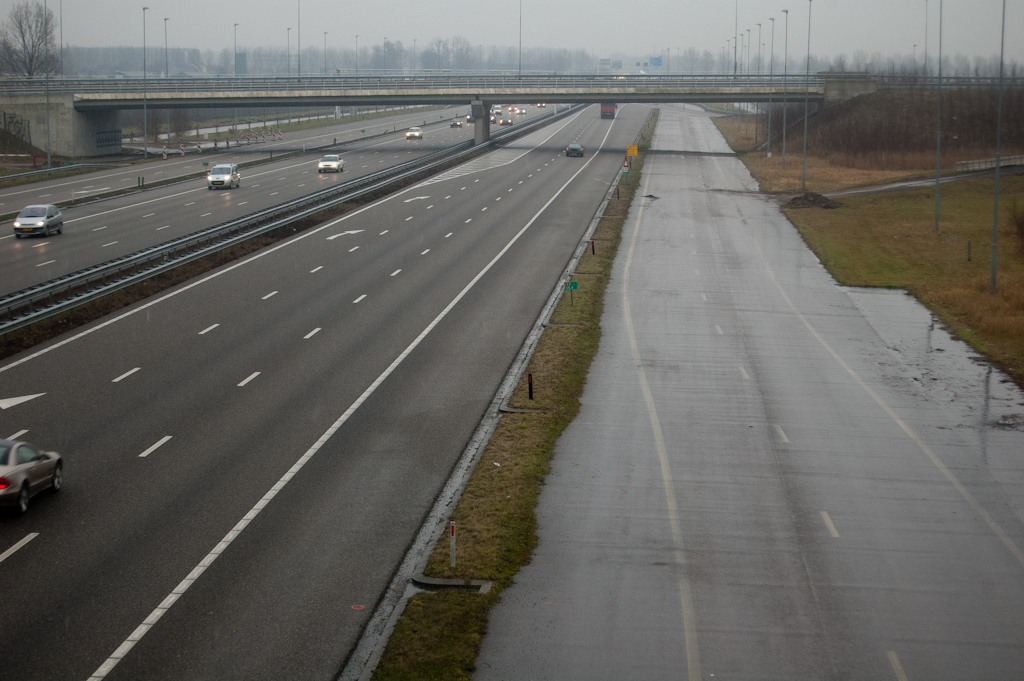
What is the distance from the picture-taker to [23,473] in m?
15.5

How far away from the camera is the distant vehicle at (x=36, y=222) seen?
141 ft

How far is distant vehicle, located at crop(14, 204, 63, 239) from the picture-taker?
42.9 metres

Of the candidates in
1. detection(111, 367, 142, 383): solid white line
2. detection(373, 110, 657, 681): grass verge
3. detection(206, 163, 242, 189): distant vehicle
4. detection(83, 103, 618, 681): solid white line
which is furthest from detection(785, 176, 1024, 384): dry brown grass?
detection(206, 163, 242, 189): distant vehicle

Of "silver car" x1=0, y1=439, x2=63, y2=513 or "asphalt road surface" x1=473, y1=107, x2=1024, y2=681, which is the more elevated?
"silver car" x1=0, y1=439, x2=63, y2=513

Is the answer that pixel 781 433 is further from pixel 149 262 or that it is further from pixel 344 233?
pixel 344 233

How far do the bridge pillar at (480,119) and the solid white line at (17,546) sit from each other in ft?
265

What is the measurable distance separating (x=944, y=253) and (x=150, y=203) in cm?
4122

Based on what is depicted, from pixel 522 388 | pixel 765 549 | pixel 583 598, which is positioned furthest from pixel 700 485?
pixel 522 388

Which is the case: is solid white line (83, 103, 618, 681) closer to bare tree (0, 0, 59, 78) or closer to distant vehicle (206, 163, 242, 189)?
distant vehicle (206, 163, 242, 189)

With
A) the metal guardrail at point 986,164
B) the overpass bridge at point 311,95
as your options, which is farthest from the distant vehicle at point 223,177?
the metal guardrail at point 986,164

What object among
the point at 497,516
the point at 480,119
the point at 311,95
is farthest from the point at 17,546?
the point at 480,119

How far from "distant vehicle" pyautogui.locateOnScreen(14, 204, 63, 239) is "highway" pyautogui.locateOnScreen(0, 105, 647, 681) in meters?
10.6

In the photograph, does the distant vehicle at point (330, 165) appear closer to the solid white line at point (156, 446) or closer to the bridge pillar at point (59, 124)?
the bridge pillar at point (59, 124)

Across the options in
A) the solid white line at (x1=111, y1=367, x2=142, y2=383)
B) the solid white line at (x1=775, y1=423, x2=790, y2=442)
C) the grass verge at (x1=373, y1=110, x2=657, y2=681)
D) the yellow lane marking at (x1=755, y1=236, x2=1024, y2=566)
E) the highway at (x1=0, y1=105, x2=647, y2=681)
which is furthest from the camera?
the solid white line at (x1=111, y1=367, x2=142, y2=383)
